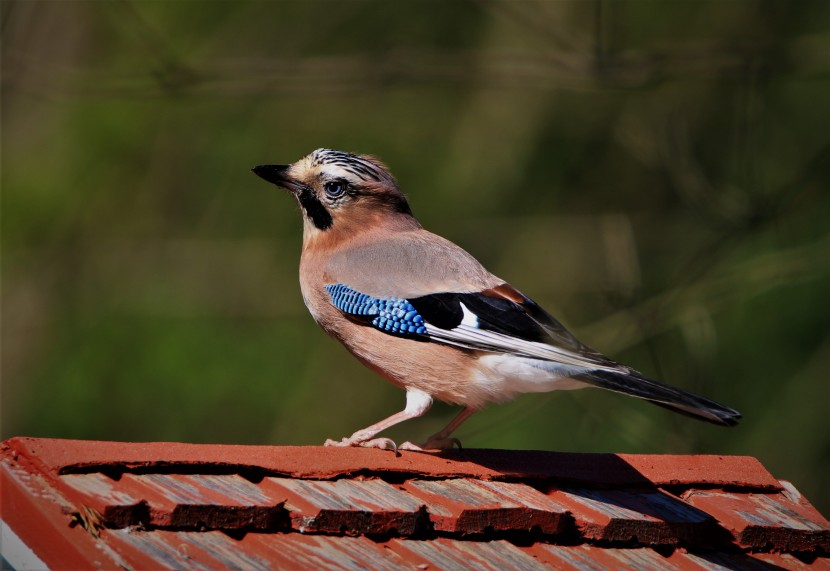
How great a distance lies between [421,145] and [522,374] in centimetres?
496

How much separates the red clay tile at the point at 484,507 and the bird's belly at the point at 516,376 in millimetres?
632

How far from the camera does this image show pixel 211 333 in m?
8.68

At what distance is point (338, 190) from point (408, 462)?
6.47ft

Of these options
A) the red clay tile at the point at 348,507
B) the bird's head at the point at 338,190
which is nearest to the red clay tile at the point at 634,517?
the red clay tile at the point at 348,507

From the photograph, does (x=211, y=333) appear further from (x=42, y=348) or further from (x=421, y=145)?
(x=421, y=145)

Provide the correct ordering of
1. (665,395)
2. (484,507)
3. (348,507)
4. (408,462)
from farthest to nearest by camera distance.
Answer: (665,395) < (408,462) < (484,507) < (348,507)

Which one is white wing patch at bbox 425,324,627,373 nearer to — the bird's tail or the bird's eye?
the bird's tail

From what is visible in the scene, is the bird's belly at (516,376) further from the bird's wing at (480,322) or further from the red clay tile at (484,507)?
the red clay tile at (484,507)

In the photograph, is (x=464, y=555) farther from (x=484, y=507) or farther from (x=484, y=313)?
(x=484, y=313)

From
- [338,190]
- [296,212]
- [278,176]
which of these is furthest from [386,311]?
[296,212]

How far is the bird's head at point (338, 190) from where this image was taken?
5281 mm

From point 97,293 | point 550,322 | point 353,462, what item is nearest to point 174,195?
point 97,293

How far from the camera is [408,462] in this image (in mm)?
3611

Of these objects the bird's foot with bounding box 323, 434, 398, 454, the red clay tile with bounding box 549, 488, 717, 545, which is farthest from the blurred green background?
the red clay tile with bounding box 549, 488, 717, 545
